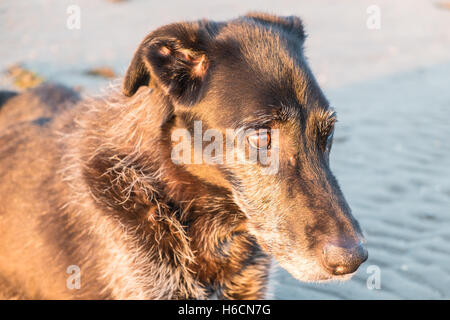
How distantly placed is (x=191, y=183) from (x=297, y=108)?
0.88 m

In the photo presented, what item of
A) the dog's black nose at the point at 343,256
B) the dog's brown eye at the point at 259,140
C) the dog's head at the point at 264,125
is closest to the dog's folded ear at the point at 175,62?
the dog's head at the point at 264,125

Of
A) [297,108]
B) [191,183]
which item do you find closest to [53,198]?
[191,183]

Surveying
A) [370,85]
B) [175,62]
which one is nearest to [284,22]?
[175,62]

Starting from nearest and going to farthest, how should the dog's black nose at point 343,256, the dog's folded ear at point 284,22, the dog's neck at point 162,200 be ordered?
the dog's black nose at point 343,256 < the dog's neck at point 162,200 < the dog's folded ear at point 284,22

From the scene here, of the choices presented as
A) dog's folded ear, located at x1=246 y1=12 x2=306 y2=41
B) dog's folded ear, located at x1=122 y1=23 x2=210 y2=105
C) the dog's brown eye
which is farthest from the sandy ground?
the dog's brown eye

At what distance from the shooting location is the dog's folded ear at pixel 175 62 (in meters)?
Result: 3.67

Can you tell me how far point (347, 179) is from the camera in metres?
6.87

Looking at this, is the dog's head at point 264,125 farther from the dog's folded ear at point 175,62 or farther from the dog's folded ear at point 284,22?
the dog's folded ear at point 284,22

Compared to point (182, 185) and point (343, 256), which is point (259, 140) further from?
point (343, 256)

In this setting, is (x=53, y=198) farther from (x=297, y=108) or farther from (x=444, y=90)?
(x=444, y=90)

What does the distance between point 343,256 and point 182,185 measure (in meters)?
1.21

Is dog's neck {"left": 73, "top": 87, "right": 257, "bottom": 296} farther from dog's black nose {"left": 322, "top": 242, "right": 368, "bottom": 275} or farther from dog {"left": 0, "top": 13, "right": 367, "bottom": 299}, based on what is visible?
dog's black nose {"left": 322, "top": 242, "right": 368, "bottom": 275}

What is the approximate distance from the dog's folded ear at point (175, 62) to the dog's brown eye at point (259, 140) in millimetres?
466

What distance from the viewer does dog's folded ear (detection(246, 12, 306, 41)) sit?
418 cm
